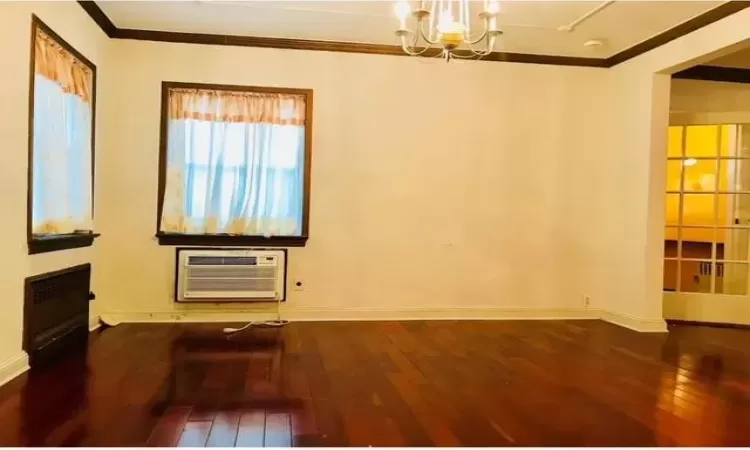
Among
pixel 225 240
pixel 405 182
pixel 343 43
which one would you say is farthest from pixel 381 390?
pixel 343 43

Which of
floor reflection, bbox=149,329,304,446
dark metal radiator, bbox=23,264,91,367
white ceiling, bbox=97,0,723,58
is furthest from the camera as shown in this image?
white ceiling, bbox=97,0,723,58

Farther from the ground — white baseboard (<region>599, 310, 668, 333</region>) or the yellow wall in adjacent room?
the yellow wall in adjacent room

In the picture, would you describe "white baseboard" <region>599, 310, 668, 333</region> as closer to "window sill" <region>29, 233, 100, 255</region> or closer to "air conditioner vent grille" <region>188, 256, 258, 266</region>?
"air conditioner vent grille" <region>188, 256, 258, 266</region>

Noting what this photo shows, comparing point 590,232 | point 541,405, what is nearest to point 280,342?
point 541,405

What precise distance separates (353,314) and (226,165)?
5.62ft

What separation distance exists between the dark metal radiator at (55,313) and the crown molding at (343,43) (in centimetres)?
196

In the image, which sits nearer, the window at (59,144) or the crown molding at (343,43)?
the window at (59,144)

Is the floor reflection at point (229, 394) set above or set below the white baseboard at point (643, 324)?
below

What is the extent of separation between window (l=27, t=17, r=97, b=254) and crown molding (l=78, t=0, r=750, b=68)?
0.57 meters

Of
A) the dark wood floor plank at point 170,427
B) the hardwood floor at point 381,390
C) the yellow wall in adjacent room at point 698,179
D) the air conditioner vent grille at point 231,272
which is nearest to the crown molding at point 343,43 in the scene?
the yellow wall in adjacent room at point 698,179

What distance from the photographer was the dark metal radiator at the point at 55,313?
3.46 meters

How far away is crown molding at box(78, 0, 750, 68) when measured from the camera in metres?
4.61

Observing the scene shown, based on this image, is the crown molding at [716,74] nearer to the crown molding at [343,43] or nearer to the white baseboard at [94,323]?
the crown molding at [343,43]

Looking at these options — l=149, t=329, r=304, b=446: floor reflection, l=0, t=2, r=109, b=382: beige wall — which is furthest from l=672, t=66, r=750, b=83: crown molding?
l=0, t=2, r=109, b=382: beige wall
